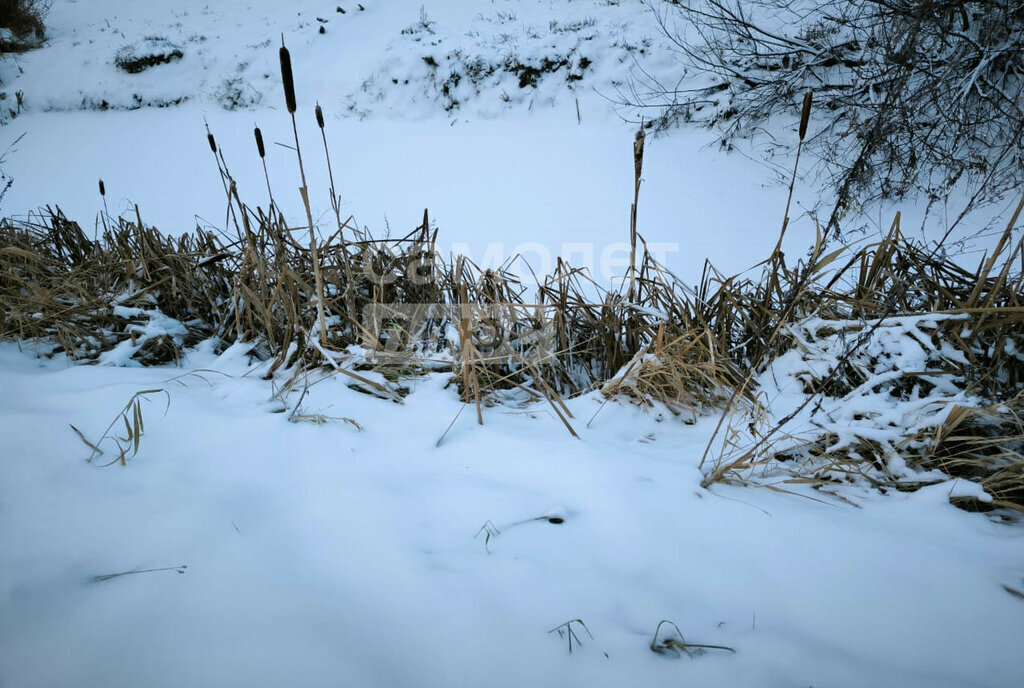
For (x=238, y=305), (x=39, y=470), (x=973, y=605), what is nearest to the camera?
(x=973, y=605)

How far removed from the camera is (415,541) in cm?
73

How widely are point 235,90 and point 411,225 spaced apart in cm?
455

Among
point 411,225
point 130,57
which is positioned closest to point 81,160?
point 130,57

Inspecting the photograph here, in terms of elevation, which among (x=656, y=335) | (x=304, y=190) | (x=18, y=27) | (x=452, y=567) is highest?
(x=18, y=27)

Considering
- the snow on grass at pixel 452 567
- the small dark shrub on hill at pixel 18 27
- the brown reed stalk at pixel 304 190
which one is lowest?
the snow on grass at pixel 452 567

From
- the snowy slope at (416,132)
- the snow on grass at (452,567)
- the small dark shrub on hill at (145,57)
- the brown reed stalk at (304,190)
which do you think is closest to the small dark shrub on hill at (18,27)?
the snowy slope at (416,132)

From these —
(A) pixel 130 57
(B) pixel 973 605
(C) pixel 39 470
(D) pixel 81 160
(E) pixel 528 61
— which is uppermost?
(A) pixel 130 57

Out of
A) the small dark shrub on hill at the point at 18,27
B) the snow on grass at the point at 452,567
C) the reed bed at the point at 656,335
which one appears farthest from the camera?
the small dark shrub on hill at the point at 18,27

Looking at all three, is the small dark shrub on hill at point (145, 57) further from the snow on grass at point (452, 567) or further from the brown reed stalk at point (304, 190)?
the snow on grass at point (452, 567)

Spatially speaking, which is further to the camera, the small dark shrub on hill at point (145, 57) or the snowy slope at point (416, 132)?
the small dark shrub on hill at point (145, 57)

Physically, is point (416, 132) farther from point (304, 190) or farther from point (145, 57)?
point (145, 57)

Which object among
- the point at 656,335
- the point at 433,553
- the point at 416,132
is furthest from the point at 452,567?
the point at 416,132

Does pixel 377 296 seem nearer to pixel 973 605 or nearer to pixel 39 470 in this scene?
pixel 39 470

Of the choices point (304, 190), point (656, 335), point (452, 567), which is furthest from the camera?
point (656, 335)
